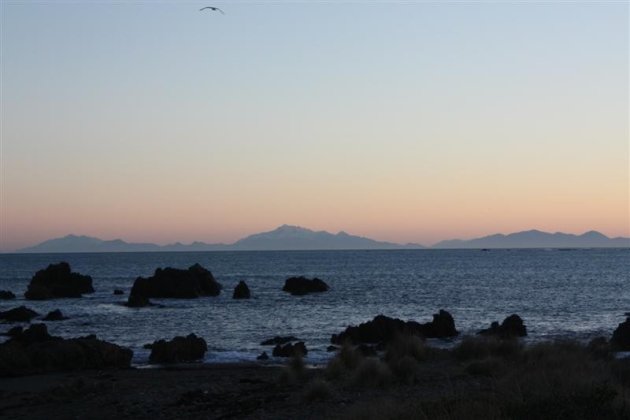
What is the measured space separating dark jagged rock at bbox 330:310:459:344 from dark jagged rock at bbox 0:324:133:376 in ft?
33.3

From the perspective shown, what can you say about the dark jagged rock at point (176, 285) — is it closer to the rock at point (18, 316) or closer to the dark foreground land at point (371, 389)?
the rock at point (18, 316)

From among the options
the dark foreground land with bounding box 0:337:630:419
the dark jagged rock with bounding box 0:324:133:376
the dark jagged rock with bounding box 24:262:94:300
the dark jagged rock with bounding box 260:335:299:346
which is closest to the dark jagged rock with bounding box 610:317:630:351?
the dark foreground land with bounding box 0:337:630:419

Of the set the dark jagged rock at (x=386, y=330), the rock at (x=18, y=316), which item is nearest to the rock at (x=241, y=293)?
the rock at (x=18, y=316)

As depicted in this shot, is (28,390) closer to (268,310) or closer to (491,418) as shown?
(491,418)

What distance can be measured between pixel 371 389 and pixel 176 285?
6074 centimetres

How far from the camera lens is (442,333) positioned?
37594 mm

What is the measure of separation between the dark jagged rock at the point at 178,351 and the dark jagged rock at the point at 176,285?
46.0 m

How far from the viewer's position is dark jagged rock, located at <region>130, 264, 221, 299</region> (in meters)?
77.1

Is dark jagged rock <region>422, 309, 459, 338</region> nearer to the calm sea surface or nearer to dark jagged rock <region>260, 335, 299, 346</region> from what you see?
the calm sea surface

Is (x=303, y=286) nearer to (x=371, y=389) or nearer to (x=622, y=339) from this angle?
(x=622, y=339)

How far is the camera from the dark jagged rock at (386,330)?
35.2m

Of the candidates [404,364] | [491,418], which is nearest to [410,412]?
[491,418]

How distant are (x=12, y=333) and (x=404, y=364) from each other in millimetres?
24908

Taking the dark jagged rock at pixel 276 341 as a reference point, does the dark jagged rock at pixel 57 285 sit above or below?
above
